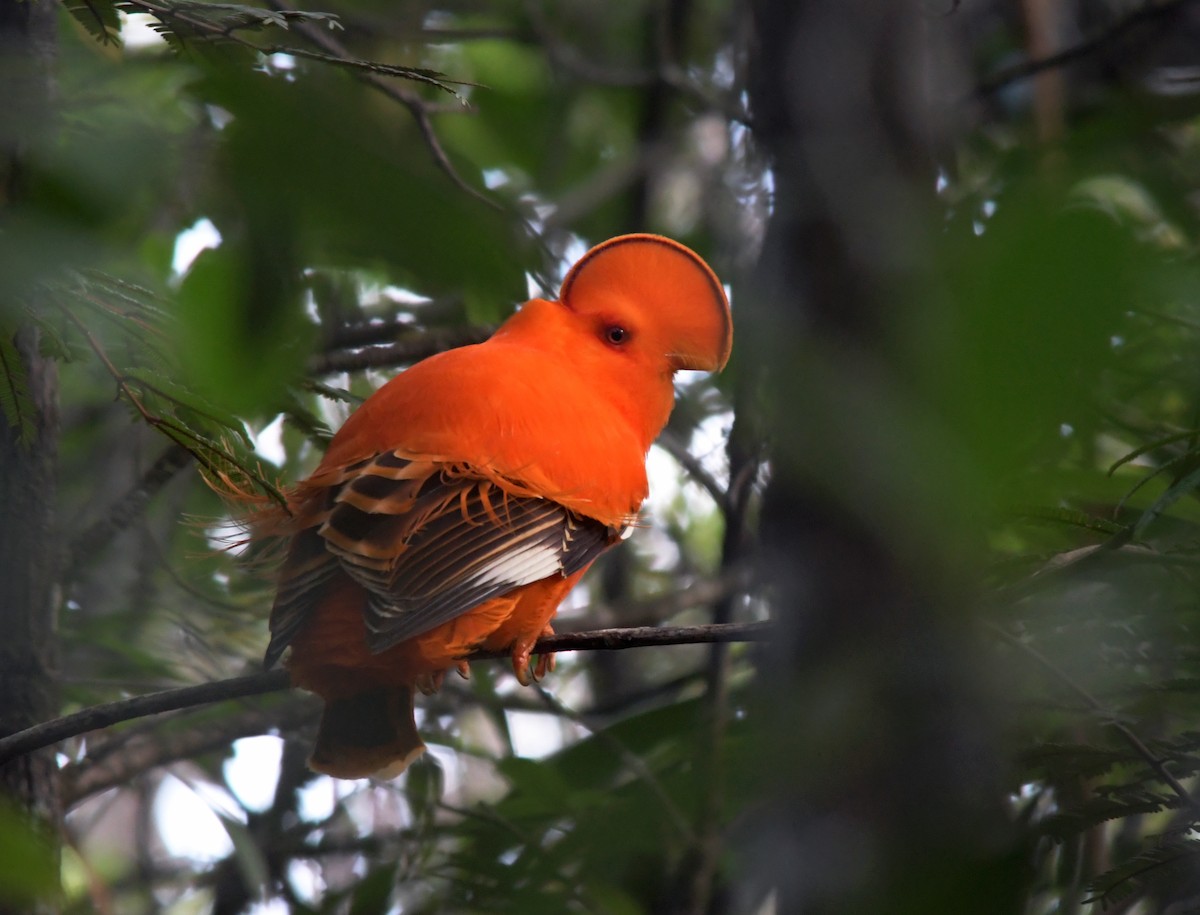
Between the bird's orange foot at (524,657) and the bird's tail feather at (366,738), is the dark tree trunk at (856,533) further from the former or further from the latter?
the bird's tail feather at (366,738)

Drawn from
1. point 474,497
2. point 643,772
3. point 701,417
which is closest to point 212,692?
point 474,497

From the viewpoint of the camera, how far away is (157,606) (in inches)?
144

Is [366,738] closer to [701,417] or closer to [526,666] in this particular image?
[526,666]

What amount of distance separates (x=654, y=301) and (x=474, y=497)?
27.3 inches

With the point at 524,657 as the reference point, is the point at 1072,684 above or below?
below

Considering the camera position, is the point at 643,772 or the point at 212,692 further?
the point at 643,772

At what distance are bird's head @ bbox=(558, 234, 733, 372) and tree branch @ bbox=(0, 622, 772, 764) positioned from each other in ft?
2.81

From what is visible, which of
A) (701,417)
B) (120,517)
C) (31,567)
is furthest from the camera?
(701,417)

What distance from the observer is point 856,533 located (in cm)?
175

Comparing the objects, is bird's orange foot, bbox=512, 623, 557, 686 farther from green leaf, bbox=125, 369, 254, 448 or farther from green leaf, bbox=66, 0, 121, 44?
green leaf, bbox=66, 0, 121, 44

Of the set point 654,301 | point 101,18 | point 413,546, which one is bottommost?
point 413,546

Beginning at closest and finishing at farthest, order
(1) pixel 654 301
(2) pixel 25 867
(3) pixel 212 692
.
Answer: (2) pixel 25 867
(3) pixel 212 692
(1) pixel 654 301

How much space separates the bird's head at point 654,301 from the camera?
8.51 feet

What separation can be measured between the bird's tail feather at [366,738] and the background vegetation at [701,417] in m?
0.30
